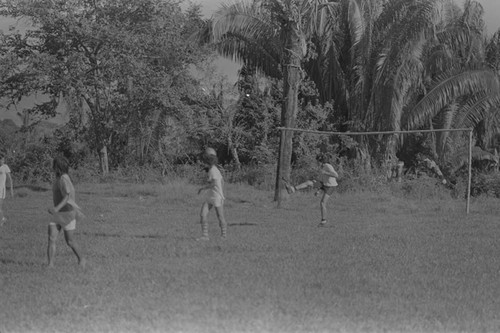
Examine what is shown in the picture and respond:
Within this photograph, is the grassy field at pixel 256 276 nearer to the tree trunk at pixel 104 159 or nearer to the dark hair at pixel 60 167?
the dark hair at pixel 60 167

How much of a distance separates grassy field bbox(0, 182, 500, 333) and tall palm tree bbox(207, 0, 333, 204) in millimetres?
6866

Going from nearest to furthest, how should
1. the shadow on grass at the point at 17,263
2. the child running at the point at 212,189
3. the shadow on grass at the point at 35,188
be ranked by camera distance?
the shadow on grass at the point at 17,263
the child running at the point at 212,189
the shadow on grass at the point at 35,188

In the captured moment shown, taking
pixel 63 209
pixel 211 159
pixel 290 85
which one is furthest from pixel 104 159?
pixel 63 209

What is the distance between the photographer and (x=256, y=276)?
9.73 m

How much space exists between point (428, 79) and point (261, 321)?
25816 millimetres

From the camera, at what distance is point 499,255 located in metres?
12.4

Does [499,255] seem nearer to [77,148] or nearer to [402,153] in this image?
[402,153]

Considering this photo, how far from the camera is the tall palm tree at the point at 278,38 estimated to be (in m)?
24.7

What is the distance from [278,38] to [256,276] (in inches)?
847

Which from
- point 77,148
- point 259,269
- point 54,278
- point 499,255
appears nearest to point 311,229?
point 499,255

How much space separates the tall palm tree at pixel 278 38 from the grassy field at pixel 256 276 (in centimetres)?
687


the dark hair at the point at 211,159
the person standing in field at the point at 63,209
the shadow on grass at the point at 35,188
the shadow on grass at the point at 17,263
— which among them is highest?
the dark hair at the point at 211,159

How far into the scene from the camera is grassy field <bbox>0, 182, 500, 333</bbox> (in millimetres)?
7371

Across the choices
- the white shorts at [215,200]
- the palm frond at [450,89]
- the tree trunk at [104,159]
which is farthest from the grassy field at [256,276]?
the tree trunk at [104,159]
